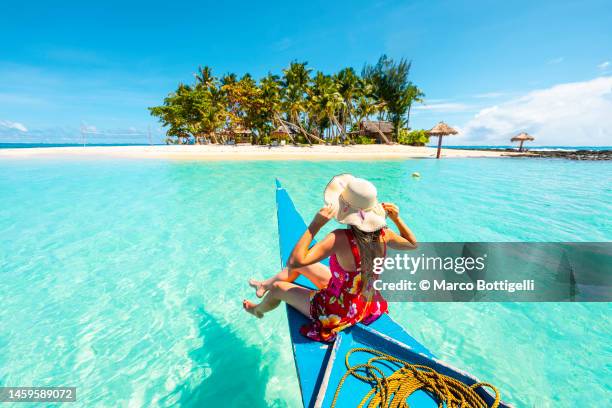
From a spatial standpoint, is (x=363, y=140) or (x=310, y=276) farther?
(x=363, y=140)

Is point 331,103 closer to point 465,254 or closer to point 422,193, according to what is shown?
point 422,193

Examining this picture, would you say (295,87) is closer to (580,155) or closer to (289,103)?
(289,103)

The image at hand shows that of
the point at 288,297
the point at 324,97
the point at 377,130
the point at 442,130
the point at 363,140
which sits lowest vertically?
the point at 288,297

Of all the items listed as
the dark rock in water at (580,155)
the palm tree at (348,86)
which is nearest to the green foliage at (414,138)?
the palm tree at (348,86)

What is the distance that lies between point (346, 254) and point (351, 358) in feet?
2.53

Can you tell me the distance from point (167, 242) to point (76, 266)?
1468 millimetres

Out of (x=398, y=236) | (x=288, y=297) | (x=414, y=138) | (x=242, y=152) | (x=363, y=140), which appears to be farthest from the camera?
(x=414, y=138)

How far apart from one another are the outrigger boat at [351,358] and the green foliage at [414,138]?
3881 cm

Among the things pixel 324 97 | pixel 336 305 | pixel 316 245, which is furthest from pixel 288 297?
pixel 324 97

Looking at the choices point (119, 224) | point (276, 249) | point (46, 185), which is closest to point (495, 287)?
point (276, 249)

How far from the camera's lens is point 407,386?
1642 millimetres

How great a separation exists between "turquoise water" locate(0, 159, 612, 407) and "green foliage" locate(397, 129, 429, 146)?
3137 centimetres

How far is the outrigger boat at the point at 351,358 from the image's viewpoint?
62.7 inches

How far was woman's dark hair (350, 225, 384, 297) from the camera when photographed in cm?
171
